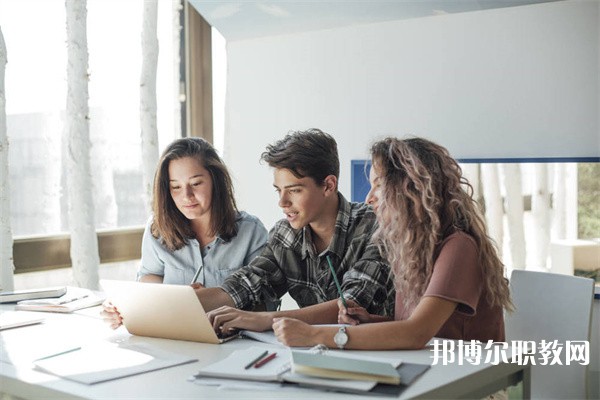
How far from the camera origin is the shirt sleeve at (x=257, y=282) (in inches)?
99.6

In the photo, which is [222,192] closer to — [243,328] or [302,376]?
[243,328]

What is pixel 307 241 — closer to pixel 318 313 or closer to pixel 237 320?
pixel 318 313

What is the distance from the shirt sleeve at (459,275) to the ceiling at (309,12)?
5.98 feet

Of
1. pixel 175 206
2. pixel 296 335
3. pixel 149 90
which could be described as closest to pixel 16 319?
pixel 175 206

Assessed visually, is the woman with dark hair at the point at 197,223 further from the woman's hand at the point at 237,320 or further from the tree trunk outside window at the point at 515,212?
the tree trunk outside window at the point at 515,212

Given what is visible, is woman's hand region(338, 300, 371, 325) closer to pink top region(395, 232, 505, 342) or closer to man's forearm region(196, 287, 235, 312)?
pink top region(395, 232, 505, 342)

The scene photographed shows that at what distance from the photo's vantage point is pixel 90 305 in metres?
2.71

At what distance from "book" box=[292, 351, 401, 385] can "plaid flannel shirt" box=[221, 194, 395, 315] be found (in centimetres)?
75

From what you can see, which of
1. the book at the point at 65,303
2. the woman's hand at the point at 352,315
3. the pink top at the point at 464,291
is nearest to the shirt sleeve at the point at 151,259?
the book at the point at 65,303

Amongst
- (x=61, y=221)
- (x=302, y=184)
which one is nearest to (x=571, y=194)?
(x=302, y=184)

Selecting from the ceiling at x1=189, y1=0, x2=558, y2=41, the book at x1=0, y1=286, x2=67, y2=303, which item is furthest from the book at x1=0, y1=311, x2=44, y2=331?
the ceiling at x1=189, y1=0, x2=558, y2=41

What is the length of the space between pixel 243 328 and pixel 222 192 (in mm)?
817

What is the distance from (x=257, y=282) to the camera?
8.40ft

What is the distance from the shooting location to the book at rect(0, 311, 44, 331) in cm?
242
